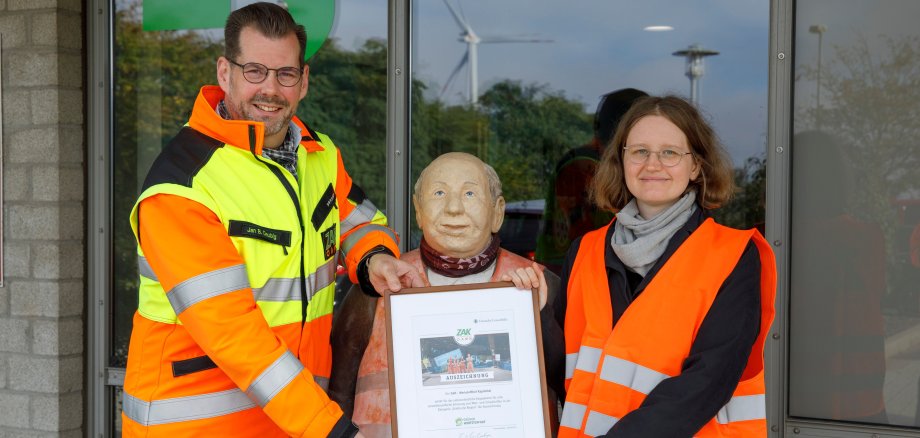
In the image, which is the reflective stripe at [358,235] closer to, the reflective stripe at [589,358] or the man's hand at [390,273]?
the man's hand at [390,273]

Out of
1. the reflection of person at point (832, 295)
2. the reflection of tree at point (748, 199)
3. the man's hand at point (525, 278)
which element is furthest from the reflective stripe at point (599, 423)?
the reflection of tree at point (748, 199)

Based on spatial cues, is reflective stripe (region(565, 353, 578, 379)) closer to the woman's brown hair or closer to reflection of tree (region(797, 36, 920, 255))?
the woman's brown hair

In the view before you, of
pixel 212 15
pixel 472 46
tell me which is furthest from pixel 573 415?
pixel 212 15

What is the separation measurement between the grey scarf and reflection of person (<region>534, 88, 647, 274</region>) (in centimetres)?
186

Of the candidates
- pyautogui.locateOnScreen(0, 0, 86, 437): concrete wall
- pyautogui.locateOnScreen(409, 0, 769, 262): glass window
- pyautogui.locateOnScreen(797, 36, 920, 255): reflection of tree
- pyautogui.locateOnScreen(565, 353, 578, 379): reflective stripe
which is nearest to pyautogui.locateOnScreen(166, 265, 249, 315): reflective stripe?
pyautogui.locateOnScreen(565, 353, 578, 379): reflective stripe

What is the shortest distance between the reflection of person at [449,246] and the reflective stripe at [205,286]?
0.62m

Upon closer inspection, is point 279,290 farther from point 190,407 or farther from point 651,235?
point 651,235

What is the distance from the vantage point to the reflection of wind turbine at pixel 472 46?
458 cm

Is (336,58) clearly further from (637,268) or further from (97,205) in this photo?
(637,268)

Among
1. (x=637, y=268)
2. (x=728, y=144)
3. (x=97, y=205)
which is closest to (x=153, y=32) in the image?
(x=97, y=205)

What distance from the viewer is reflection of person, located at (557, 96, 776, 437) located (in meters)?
2.28

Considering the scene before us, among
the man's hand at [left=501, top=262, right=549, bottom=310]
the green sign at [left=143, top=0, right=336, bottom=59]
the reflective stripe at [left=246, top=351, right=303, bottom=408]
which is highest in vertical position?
the green sign at [left=143, top=0, right=336, bottom=59]

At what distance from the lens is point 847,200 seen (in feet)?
11.7

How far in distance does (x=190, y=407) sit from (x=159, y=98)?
2.68 m
